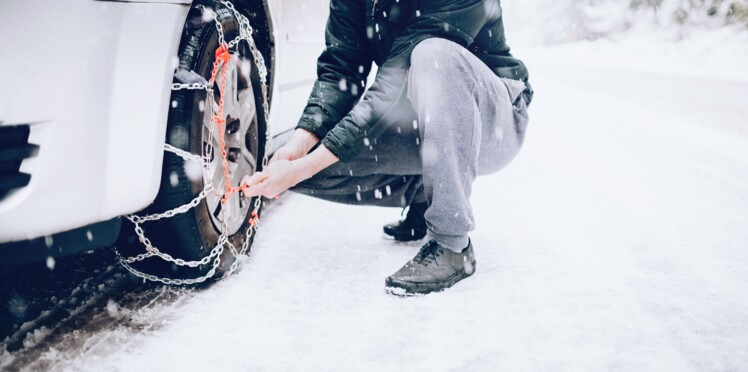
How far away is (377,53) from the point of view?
2.46m

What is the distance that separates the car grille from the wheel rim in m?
0.64

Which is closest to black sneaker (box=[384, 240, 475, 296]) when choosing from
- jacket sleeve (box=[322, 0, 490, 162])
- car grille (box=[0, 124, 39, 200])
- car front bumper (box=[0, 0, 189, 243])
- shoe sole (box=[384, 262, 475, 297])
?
shoe sole (box=[384, 262, 475, 297])

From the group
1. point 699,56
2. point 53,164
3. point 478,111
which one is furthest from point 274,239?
point 699,56

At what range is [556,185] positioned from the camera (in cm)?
364

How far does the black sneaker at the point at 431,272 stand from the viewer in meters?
2.01

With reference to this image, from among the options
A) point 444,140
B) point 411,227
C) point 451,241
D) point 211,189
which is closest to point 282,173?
point 211,189

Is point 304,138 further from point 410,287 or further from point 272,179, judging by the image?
point 410,287

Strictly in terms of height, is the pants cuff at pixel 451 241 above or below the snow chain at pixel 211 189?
below

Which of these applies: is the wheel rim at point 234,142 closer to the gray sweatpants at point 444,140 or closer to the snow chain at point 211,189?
the snow chain at point 211,189

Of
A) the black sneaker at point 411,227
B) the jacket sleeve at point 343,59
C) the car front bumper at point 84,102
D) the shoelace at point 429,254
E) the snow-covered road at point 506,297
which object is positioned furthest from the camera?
the black sneaker at point 411,227

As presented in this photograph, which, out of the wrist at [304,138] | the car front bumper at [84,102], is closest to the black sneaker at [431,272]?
the wrist at [304,138]

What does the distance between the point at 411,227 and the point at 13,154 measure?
1.70 m

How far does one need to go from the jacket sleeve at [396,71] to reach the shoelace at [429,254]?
A: 17.0 inches

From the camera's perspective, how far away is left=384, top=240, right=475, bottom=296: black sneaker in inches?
79.3
